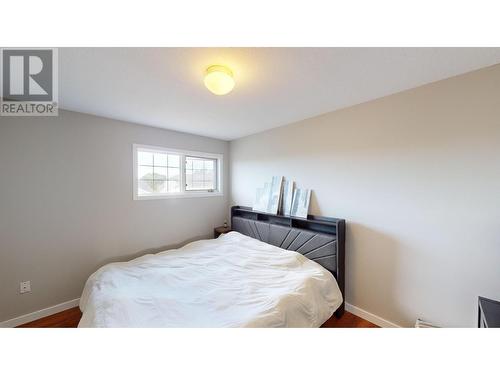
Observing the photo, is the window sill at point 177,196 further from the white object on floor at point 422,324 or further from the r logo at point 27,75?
the white object on floor at point 422,324

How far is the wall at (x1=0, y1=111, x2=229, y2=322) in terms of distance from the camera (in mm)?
1871

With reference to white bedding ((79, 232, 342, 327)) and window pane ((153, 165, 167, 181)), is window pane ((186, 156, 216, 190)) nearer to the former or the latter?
window pane ((153, 165, 167, 181))

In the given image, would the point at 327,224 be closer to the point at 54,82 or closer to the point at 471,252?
the point at 471,252

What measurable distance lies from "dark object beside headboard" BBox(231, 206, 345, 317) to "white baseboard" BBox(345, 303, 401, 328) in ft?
0.35

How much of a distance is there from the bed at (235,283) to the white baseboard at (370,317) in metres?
0.15

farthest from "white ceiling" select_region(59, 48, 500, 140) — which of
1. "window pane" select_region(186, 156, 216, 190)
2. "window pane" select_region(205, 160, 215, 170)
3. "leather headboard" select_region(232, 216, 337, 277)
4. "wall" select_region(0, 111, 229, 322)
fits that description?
"leather headboard" select_region(232, 216, 337, 277)

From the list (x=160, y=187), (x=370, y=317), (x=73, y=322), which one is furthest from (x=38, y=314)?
(x=370, y=317)

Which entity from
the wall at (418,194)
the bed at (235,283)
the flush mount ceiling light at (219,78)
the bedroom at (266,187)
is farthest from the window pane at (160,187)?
the wall at (418,194)

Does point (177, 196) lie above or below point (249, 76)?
below

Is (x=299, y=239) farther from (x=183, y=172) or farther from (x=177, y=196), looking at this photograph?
(x=183, y=172)

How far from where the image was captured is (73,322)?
76.8 inches

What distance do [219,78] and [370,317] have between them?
8.51 feet

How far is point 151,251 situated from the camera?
2.70 meters

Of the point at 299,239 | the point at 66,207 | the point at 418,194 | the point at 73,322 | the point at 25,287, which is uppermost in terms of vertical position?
the point at 418,194
